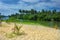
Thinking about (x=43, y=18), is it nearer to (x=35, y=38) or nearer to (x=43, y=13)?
(x=43, y=13)

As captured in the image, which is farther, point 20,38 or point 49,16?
point 49,16

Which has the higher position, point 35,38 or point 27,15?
point 35,38

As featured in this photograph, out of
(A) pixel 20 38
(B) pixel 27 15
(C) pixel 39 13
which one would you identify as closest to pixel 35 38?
(A) pixel 20 38

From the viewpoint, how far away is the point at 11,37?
16.7 ft

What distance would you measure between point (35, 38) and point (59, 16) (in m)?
15.9

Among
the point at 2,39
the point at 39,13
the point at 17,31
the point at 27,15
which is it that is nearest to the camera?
the point at 2,39

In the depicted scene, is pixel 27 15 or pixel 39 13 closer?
pixel 27 15

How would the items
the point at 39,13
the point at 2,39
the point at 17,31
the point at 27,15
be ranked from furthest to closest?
the point at 39,13 < the point at 27,15 < the point at 17,31 < the point at 2,39

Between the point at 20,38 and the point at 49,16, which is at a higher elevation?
the point at 20,38

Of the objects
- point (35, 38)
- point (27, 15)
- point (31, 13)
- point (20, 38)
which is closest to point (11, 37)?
point (20, 38)

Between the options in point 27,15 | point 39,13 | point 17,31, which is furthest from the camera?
point 39,13

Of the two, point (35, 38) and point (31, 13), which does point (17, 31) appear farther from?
point (31, 13)

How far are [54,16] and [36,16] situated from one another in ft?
7.10

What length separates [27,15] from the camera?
1997 centimetres
